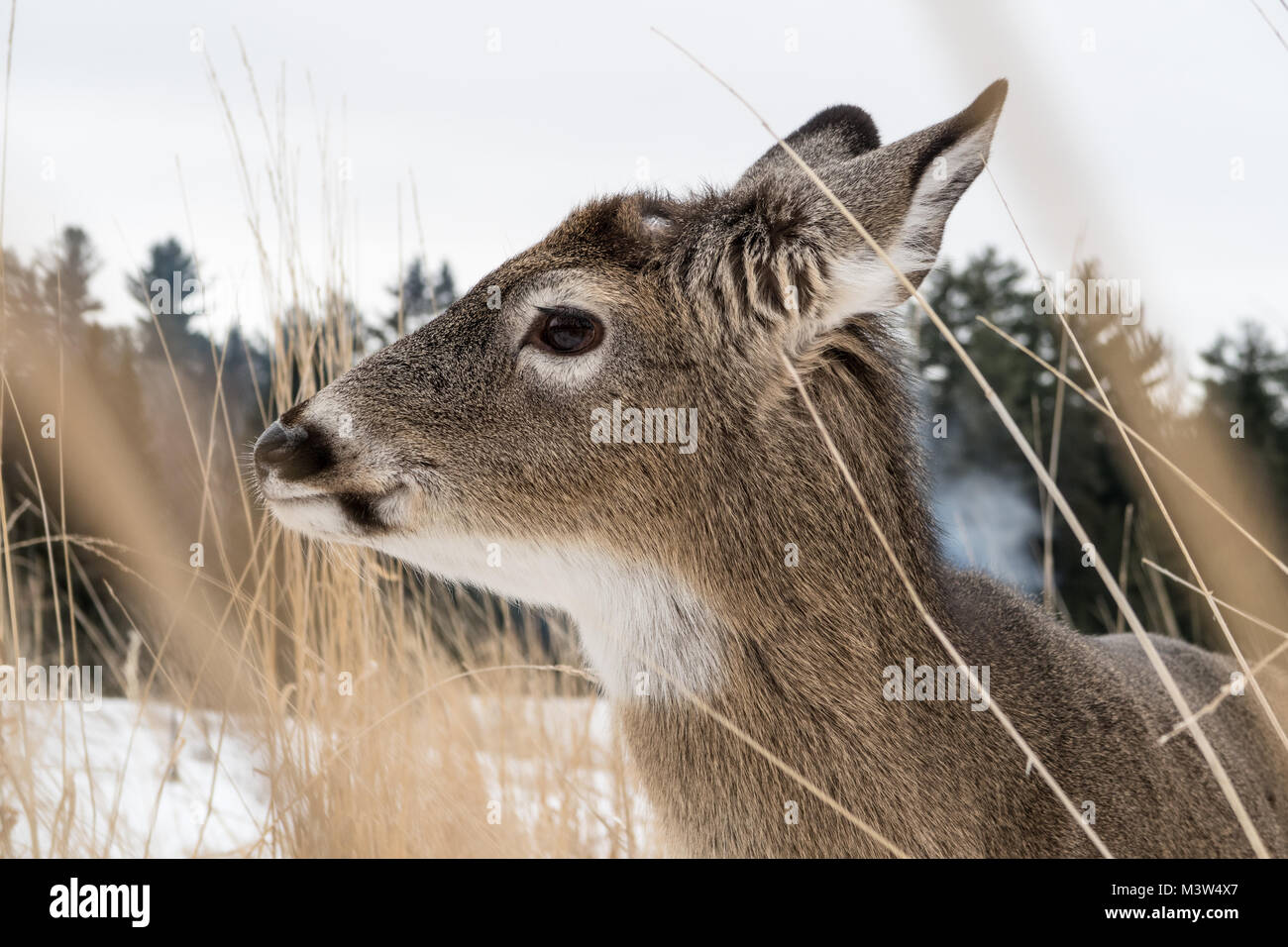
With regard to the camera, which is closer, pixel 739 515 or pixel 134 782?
pixel 739 515

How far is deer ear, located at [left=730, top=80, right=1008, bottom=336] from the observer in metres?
3.10

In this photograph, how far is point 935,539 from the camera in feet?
12.3

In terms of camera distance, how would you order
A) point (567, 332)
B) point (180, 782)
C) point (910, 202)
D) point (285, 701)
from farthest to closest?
point (180, 782) → point (285, 701) → point (567, 332) → point (910, 202)

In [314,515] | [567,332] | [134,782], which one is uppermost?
[567,332]

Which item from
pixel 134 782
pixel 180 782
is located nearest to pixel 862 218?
pixel 134 782

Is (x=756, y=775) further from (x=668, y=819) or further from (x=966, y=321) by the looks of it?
(x=966, y=321)

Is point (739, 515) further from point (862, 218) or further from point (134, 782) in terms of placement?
point (134, 782)

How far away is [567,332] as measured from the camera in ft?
12.1

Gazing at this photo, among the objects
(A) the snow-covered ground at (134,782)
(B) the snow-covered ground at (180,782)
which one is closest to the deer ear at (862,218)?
(B) the snow-covered ground at (180,782)

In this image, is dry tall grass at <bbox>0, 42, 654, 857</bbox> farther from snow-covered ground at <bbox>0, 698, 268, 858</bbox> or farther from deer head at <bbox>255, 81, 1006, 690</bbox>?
deer head at <bbox>255, 81, 1006, 690</bbox>

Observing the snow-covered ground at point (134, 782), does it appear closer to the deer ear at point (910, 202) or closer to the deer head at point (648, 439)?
the deer head at point (648, 439)

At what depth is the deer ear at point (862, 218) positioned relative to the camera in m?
3.10

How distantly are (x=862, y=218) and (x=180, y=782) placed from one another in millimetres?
5818


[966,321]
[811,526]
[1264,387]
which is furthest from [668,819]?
[1264,387]
